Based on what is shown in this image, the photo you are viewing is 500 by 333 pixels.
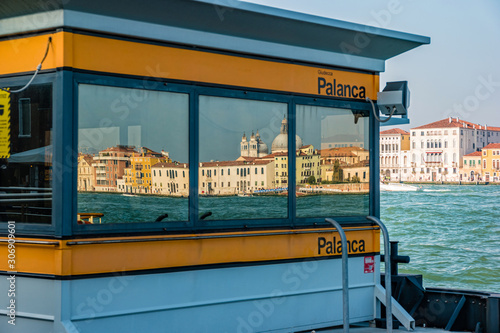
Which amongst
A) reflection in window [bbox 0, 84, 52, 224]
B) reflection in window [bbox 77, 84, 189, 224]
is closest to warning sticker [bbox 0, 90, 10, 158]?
reflection in window [bbox 0, 84, 52, 224]

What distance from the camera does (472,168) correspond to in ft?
240

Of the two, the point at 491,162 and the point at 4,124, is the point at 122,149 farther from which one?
the point at 491,162

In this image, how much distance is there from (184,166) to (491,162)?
72008 millimetres

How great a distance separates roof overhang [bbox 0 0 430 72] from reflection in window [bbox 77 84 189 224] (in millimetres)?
453

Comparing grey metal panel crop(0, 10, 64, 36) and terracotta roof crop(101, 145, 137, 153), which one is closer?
grey metal panel crop(0, 10, 64, 36)

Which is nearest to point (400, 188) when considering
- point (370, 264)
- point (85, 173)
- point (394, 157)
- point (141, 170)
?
point (394, 157)

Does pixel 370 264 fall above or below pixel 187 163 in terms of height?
below

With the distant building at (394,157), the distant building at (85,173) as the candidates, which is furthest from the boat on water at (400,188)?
the distant building at (85,173)

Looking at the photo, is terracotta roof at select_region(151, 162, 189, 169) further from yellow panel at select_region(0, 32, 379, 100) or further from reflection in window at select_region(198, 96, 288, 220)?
yellow panel at select_region(0, 32, 379, 100)

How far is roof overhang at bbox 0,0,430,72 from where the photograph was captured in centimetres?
481

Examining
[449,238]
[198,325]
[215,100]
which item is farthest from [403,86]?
[449,238]

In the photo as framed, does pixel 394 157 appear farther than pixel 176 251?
Yes

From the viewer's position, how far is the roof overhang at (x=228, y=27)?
481cm

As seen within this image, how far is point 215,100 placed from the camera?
220 inches
